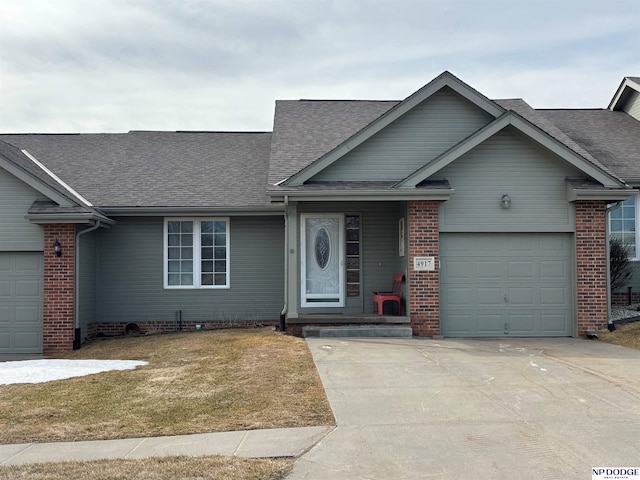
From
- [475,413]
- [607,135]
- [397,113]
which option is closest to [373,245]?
[397,113]

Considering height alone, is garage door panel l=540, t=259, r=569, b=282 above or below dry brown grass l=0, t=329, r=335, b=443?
above

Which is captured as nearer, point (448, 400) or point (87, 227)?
point (448, 400)

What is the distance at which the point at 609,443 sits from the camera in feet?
20.9

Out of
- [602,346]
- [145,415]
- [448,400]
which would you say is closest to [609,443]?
[448,400]

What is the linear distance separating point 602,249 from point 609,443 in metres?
8.29

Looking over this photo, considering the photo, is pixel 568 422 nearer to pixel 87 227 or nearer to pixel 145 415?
pixel 145 415

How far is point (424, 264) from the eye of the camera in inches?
537

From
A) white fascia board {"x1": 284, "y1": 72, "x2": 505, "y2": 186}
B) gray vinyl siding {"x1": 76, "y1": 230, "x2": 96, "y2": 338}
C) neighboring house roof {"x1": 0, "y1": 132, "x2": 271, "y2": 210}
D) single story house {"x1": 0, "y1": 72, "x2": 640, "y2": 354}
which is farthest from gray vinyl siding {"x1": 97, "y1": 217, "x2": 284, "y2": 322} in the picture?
white fascia board {"x1": 284, "y1": 72, "x2": 505, "y2": 186}

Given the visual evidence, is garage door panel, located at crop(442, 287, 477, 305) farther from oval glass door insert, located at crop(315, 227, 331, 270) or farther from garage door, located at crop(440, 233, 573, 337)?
oval glass door insert, located at crop(315, 227, 331, 270)

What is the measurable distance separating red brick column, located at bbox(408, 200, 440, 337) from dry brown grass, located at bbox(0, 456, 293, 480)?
26.2 ft

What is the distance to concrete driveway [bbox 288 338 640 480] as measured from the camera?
5848 millimetres

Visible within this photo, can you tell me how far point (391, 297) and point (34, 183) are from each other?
7854 mm

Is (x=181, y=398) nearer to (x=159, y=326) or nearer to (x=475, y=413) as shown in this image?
(x=475, y=413)

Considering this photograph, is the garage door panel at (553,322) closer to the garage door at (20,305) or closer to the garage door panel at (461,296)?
the garage door panel at (461,296)
